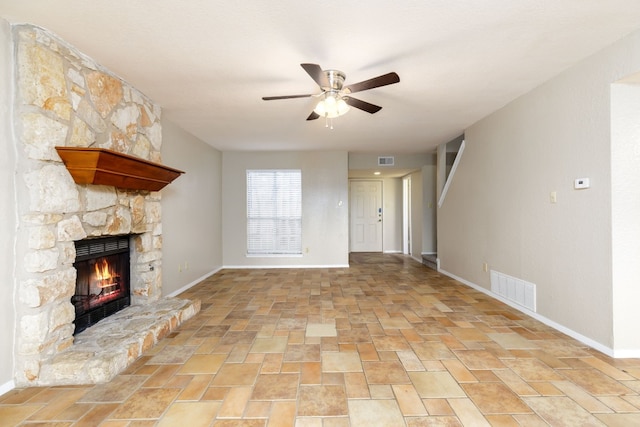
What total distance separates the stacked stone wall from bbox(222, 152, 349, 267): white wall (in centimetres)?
337

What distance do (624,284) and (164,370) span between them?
343 centimetres

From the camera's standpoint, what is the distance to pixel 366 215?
25.9 feet

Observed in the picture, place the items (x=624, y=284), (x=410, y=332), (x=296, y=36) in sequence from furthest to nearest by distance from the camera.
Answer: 1. (x=410, y=332)
2. (x=624, y=284)
3. (x=296, y=36)

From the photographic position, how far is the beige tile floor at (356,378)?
5.22 feet

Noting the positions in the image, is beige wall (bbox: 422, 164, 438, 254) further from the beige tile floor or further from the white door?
the beige tile floor

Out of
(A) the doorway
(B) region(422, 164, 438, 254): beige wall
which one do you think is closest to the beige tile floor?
(B) region(422, 164, 438, 254): beige wall

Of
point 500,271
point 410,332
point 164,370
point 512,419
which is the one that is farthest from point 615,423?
point 164,370

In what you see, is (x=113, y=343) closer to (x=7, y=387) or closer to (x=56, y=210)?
(x=7, y=387)

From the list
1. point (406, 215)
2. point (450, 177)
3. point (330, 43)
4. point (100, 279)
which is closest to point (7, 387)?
point (100, 279)

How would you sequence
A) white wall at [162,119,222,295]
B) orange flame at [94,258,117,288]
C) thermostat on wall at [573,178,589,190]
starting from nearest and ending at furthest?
thermostat on wall at [573,178,589,190]
orange flame at [94,258,117,288]
white wall at [162,119,222,295]

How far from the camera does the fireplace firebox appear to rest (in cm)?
243

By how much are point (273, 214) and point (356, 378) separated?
4294 mm

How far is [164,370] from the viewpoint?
2.07 metres

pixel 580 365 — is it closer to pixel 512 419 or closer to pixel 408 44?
pixel 512 419
